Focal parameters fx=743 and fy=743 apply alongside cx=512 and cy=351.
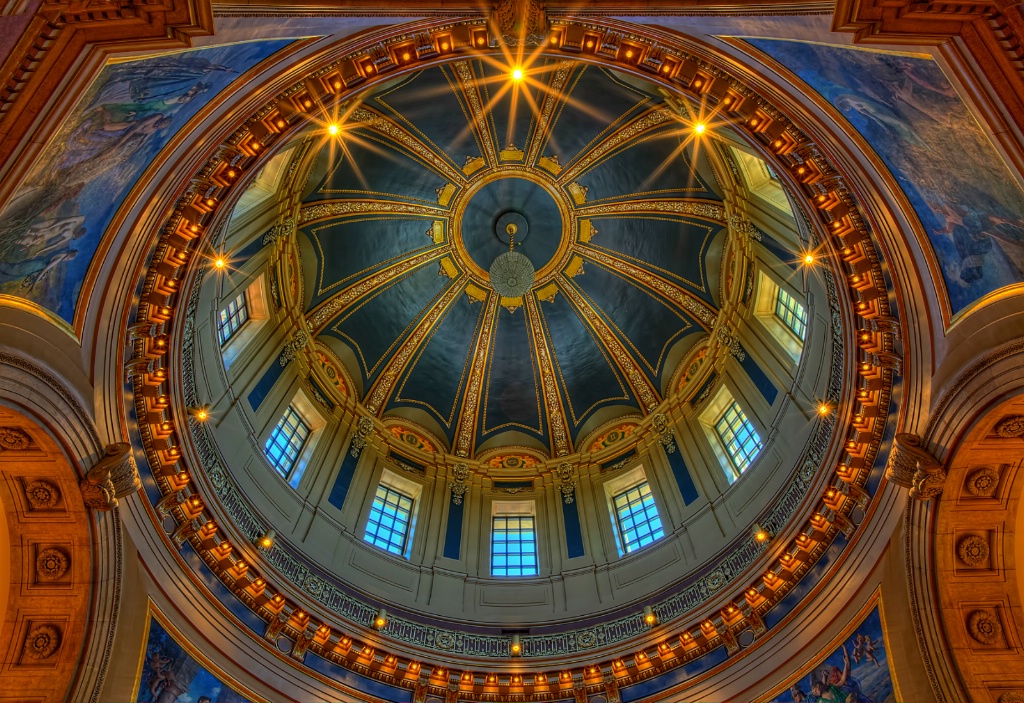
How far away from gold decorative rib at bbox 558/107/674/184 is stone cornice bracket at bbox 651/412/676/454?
33.0 ft

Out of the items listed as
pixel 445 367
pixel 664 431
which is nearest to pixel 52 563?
pixel 445 367

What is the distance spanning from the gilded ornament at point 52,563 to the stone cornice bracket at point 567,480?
51.6ft

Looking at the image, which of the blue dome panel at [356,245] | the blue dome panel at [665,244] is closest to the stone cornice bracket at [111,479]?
the blue dome panel at [356,245]

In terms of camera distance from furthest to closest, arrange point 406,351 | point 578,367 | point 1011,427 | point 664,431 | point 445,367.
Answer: point 578,367 < point 445,367 < point 406,351 < point 664,431 < point 1011,427

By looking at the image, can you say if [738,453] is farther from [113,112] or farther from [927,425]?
[113,112]

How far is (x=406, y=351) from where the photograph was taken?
29.7 metres

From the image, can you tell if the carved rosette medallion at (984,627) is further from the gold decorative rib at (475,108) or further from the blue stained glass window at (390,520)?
the gold decorative rib at (475,108)

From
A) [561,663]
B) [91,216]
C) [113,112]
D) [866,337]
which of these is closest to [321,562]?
[561,663]

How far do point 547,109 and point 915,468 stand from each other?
62.6 ft

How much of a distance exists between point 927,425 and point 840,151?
5210mm

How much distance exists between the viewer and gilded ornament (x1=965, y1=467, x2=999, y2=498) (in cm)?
1328

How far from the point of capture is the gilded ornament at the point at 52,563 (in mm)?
13727

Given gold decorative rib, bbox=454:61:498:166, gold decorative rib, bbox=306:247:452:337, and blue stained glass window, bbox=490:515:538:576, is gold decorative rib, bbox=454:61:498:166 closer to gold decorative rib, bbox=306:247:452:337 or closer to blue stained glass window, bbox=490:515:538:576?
gold decorative rib, bbox=306:247:452:337

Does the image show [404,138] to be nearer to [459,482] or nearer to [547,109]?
[547,109]
